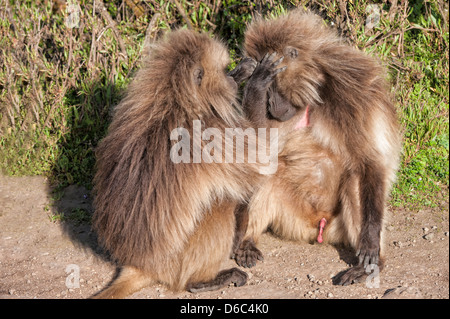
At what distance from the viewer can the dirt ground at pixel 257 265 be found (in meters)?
3.40

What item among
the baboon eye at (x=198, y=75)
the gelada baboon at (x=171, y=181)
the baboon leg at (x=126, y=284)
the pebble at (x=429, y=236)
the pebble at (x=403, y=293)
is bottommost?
the baboon leg at (x=126, y=284)

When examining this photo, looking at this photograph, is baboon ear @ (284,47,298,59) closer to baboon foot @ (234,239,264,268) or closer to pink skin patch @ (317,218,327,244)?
pink skin patch @ (317,218,327,244)

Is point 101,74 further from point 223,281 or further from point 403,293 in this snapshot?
point 403,293

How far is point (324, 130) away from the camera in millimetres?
3600

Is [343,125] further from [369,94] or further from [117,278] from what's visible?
[117,278]

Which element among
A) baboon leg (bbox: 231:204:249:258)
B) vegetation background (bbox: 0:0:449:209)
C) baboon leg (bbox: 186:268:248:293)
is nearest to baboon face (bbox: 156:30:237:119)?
baboon leg (bbox: 231:204:249:258)

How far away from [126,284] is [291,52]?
5.29 ft

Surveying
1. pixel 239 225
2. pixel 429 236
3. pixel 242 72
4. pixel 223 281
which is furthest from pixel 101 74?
pixel 429 236

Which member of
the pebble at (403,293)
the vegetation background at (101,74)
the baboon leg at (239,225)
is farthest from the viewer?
the vegetation background at (101,74)

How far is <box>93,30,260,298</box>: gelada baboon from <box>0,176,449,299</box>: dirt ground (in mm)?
193

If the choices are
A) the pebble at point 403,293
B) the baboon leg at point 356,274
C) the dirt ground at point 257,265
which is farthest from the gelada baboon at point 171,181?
the pebble at point 403,293

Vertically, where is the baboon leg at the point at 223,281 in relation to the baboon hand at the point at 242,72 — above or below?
below

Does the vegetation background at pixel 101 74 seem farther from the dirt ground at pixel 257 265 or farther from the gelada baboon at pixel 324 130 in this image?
the gelada baboon at pixel 324 130

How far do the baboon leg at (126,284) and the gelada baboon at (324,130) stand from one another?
66 centimetres
